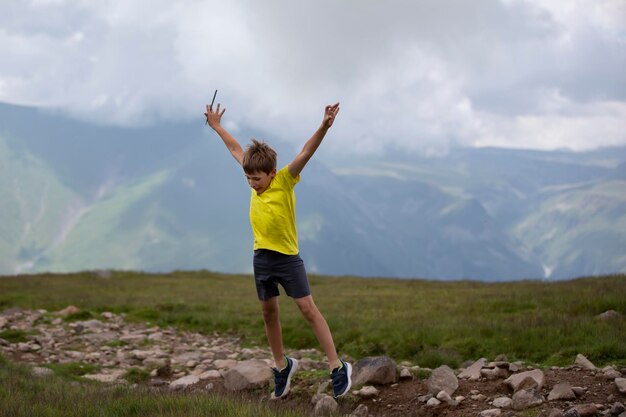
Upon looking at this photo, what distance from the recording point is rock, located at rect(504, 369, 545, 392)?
24.3ft

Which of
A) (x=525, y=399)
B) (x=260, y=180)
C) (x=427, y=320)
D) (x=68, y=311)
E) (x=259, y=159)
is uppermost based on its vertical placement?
(x=259, y=159)

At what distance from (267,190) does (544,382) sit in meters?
3.92

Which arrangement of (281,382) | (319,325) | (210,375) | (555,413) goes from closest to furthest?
1. (555,413)
2. (319,325)
3. (281,382)
4. (210,375)

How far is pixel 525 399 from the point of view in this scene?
697cm

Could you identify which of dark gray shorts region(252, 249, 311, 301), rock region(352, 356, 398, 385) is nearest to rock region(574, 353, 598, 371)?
rock region(352, 356, 398, 385)

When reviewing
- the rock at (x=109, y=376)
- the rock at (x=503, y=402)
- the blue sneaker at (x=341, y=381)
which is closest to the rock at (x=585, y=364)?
the rock at (x=503, y=402)

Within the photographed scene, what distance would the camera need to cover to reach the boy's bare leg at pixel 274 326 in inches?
311

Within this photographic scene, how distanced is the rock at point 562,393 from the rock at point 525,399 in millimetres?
124

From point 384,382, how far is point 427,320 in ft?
23.2

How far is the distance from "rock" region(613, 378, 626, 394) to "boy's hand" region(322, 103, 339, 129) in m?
4.24

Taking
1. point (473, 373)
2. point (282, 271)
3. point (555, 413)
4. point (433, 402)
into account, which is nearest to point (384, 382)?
point (433, 402)

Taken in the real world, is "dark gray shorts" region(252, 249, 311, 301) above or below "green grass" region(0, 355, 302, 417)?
above

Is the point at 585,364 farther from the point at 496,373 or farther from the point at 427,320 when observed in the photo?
the point at 427,320

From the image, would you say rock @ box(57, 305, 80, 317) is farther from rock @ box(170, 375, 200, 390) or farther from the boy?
the boy
